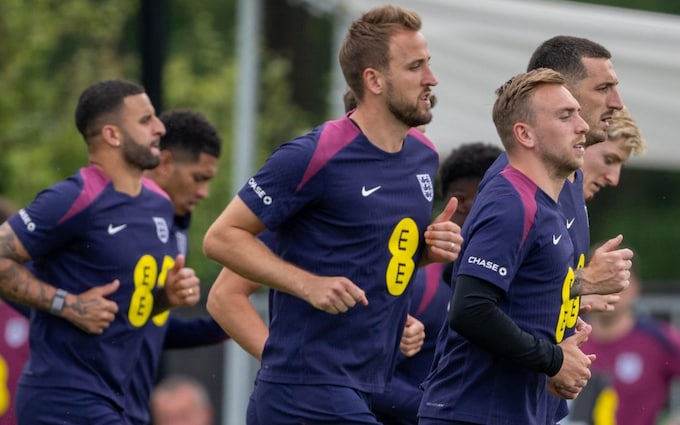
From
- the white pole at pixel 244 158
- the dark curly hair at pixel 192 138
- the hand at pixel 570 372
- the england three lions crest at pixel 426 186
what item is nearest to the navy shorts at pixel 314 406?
the hand at pixel 570 372

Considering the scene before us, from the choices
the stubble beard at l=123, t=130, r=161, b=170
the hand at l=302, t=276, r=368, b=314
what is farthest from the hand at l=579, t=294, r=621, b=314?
the stubble beard at l=123, t=130, r=161, b=170

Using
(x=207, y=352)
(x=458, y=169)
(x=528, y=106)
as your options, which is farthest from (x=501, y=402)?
(x=207, y=352)

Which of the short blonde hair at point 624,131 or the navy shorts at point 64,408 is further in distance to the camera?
the navy shorts at point 64,408

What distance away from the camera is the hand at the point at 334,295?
20.9 feet

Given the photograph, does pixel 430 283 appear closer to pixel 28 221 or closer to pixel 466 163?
pixel 466 163

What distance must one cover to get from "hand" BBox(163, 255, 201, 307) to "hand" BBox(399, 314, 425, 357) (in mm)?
1257

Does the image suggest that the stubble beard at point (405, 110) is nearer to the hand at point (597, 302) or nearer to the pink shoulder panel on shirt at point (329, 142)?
the pink shoulder panel on shirt at point (329, 142)

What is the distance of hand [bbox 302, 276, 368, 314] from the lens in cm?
637

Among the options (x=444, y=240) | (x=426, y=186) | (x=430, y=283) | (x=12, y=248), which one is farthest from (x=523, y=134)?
(x=12, y=248)

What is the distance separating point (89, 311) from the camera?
771cm

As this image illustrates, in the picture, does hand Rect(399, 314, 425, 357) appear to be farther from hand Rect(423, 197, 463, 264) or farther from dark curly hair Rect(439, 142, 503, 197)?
dark curly hair Rect(439, 142, 503, 197)

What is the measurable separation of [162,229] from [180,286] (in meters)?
0.45

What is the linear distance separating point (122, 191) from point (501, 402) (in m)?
2.70

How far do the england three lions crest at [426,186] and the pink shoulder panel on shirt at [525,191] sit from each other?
0.61 meters
